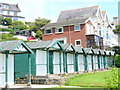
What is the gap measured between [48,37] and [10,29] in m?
26.8

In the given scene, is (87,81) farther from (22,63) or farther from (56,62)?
(56,62)

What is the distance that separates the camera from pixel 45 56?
18.8 metres

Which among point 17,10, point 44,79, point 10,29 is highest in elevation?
point 17,10

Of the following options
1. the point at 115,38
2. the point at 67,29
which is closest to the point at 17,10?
the point at 115,38

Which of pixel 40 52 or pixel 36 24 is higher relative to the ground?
pixel 36 24

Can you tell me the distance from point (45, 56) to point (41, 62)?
2.12ft

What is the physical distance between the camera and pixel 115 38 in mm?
57938

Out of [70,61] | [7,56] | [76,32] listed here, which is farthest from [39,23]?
[7,56]

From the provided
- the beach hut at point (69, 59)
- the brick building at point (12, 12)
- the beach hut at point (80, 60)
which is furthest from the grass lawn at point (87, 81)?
the brick building at point (12, 12)

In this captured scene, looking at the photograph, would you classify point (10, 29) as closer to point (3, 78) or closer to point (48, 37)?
point (48, 37)

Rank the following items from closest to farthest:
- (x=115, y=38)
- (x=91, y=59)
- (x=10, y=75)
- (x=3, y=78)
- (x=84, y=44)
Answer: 1. (x=3, y=78)
2. (x=10, y=75)
3. (x=91, y=59)
4. (x=84, y=44)
5. (x=115, y=38)

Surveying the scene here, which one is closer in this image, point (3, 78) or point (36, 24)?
point (3, 78)

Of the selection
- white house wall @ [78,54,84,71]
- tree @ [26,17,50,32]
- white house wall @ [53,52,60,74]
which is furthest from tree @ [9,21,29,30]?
white house wall @ [53,52,60,74]

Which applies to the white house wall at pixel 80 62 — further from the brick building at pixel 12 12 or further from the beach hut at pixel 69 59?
the brick building at pixel 12 12
